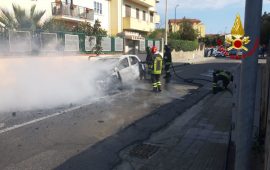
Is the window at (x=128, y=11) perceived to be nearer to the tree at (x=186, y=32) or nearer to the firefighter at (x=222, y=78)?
the tree at (x=186, y=32)

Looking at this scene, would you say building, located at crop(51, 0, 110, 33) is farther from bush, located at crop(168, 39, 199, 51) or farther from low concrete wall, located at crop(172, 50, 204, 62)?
low concrete wall, located at crop(172, 50, 204, 62)

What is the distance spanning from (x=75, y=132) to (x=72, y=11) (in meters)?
25.6

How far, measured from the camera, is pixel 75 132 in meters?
7.39

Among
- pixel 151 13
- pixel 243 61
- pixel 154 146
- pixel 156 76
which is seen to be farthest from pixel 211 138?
pixel 151 13

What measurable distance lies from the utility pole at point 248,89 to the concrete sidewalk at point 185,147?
215cm

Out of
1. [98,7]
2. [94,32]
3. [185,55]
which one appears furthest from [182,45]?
[94,32]

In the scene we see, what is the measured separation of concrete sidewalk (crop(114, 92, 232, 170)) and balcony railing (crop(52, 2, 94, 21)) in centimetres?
2324

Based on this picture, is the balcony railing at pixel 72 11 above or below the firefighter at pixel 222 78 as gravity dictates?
above

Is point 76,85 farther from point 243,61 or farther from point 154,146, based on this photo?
point 243,61

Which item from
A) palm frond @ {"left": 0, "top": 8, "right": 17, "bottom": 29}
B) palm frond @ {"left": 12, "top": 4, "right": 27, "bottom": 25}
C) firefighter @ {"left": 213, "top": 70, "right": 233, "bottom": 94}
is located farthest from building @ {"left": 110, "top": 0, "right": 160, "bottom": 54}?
firefighter @ {"left": 213, "top": 70, "right": 233, "bottom": 94}

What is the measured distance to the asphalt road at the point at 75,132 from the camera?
18.8ft

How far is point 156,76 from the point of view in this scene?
523 inches

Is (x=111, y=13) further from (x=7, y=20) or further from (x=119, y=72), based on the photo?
(x=119, y=72)

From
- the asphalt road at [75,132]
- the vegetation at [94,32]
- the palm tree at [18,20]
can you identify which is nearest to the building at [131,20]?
the vegetation at [94,32]
